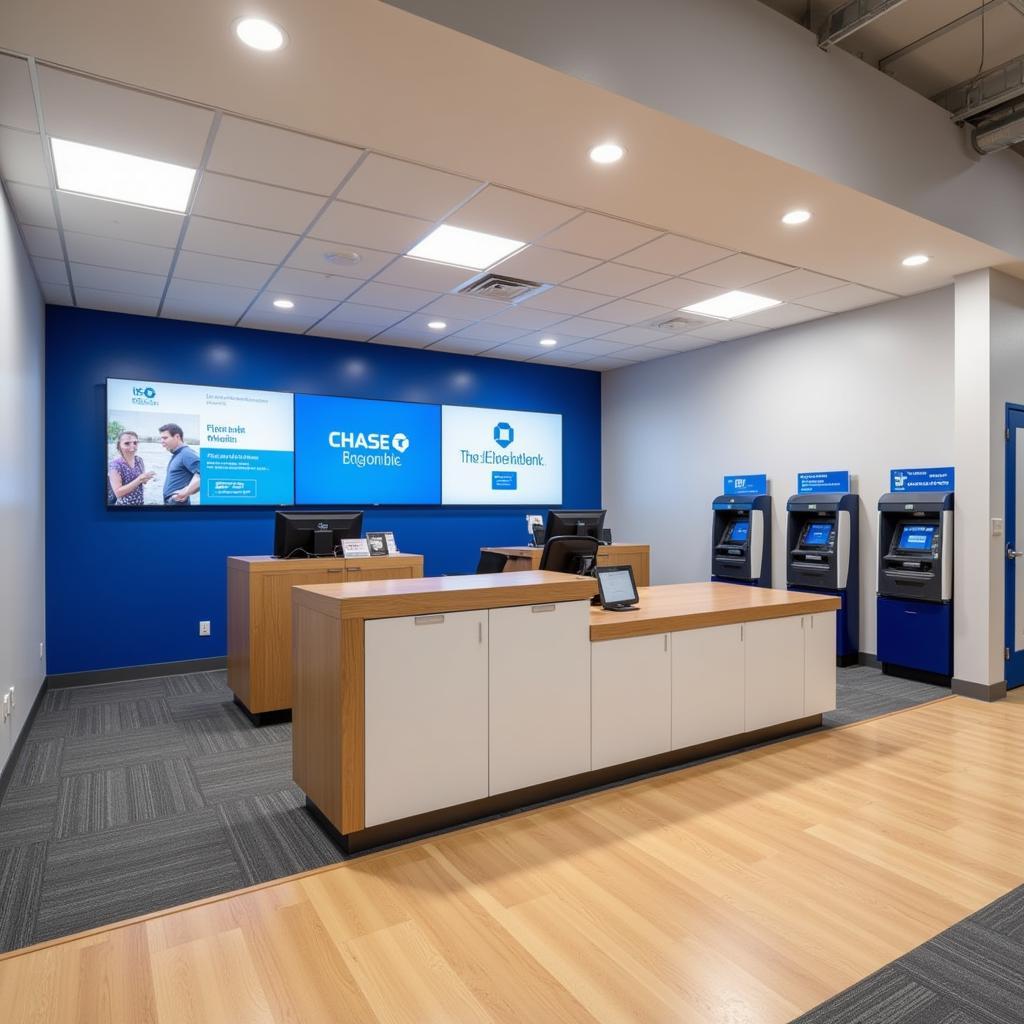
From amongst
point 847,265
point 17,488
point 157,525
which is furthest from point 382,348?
point 847,265

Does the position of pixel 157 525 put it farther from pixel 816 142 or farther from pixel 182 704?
pixel 816 142

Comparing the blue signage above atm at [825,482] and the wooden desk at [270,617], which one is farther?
the blue signage above atm at [825,482]

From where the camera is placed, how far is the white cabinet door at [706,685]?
340cm

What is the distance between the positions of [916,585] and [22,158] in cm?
585

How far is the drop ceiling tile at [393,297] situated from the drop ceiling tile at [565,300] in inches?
30.8

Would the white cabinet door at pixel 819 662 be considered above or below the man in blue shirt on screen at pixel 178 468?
below

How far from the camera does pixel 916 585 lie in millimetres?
4984

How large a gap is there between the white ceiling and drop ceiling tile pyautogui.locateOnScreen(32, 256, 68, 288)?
0.06ft

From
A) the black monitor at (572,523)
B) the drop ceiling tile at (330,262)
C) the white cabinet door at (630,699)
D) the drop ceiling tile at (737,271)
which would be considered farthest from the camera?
the drop ceiling tile at (737,271)

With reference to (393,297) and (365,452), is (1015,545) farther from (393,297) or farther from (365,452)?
(365,452)

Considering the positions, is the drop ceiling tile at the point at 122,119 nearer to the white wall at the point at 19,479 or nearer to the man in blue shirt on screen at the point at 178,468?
the white wall at the point at 19,479

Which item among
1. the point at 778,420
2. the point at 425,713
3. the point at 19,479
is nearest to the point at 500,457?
the point at 778,420

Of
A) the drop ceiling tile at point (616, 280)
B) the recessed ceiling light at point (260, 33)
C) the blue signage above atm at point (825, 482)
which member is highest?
the drop ceiling tile at point (616, 280)

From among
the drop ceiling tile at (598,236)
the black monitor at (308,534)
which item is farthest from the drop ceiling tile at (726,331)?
the black monitor at (308,534)
